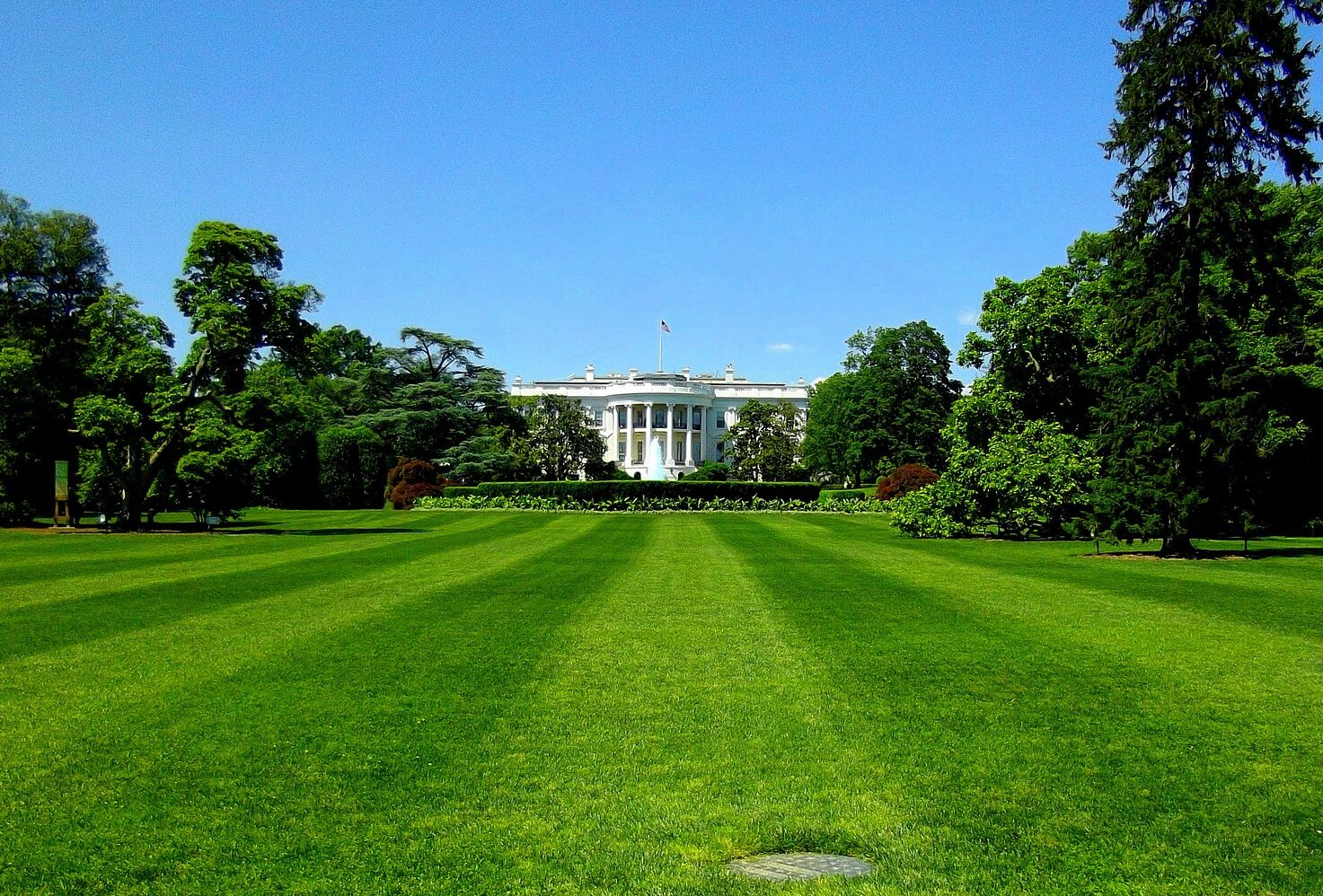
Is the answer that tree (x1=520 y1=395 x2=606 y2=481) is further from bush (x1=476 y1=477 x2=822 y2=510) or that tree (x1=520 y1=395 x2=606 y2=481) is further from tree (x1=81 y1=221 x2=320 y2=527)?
tree (x1=81 y1=221 x2=320 y2=527)

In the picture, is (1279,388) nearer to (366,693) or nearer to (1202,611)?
(1202,611)

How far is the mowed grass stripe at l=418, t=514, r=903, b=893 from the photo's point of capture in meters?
4.61

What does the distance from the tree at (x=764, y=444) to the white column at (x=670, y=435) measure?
80.8 feet

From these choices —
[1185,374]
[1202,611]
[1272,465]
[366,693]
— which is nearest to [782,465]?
[1272,465]

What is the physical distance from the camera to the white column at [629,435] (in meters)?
116

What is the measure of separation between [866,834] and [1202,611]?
963 centimetres

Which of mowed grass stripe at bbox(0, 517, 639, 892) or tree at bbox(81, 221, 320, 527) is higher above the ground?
tree at bbox(81, 221, 320, 527)

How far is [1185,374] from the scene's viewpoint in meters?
21.7

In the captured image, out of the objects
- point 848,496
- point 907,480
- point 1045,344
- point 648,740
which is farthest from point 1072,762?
point 848,496

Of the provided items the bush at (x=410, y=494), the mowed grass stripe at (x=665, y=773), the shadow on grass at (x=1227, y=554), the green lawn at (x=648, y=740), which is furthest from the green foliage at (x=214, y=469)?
the shadow on grass at (x=1227, y=554)

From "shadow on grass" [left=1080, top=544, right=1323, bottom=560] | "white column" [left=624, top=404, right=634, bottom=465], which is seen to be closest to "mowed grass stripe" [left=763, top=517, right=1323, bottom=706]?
"shadow on grass" [left=1080, top=544, right=1323, bottom=560]

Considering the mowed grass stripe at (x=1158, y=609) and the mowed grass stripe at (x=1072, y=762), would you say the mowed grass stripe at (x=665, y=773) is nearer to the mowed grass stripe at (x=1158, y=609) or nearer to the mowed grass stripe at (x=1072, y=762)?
the mowed grass stripe at (x=1072, y=762)

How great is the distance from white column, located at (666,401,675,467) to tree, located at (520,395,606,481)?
37.4m

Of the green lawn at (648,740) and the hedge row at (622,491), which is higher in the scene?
the hedge row at (622,491)
